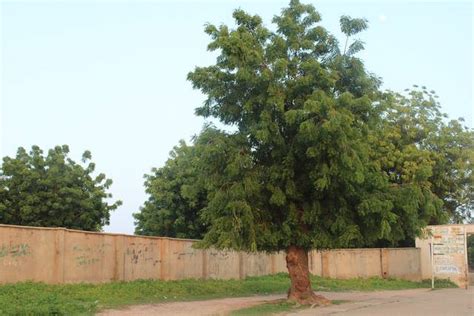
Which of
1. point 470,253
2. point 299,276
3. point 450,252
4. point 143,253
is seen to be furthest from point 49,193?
point 470,253

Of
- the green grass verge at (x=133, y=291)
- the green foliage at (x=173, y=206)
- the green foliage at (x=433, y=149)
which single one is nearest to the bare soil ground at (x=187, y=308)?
the green grass verge at (x=133, y=291)

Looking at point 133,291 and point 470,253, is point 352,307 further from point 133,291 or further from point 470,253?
point 470,253

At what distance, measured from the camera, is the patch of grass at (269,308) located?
56.0 ft

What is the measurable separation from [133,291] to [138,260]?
2817 mm

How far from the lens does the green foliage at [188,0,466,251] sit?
1738 centimetres

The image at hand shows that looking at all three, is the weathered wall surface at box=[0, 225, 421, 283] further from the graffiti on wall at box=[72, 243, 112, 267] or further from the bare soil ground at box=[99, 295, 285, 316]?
the bare soil ground at box=[99, 295, 285, 316]

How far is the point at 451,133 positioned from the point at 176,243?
21009 millimetres

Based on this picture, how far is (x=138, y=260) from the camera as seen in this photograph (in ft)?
77.6

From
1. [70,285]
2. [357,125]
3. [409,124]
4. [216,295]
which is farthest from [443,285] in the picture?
[70,285]

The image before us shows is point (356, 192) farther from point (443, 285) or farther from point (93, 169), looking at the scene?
point (93, 169)

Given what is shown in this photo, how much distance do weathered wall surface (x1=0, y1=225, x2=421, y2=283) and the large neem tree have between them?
492 centimetres

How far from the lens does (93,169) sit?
34625mm

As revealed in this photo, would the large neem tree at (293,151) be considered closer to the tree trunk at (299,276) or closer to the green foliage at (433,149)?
the tree trunk at (299,276)

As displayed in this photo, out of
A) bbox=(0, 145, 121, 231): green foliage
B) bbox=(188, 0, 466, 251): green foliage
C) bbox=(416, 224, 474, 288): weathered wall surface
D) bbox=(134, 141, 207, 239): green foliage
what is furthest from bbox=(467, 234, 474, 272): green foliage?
bbox=(188, 0, 466, 251): green foliage
